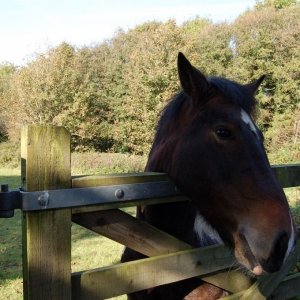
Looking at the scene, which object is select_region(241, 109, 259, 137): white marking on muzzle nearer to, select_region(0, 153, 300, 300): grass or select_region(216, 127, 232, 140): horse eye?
select_region(216, 127, 232, 140): horse eye

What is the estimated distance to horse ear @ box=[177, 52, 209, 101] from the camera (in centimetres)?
212

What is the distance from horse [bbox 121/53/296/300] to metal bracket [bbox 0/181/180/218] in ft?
0.65

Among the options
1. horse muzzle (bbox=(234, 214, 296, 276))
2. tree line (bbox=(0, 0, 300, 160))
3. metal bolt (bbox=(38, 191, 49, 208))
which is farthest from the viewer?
tree line (bbox=(0, 0, 300, 160))

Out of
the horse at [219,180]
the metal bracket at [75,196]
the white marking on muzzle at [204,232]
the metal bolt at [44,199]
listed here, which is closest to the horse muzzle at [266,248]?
the horse at [219,180]

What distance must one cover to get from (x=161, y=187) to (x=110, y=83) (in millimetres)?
31521

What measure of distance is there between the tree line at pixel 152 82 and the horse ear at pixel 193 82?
19532 millimetres

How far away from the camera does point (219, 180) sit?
1.92m

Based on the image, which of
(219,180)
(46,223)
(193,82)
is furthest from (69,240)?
(193,82)

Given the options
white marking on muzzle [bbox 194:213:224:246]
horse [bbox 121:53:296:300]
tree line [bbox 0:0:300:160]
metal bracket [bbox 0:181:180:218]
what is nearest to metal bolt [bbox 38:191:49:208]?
metal bracket [bbox 0:181:180:218]

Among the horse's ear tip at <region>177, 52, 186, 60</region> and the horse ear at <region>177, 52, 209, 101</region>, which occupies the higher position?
the horse's ear tip at <region>177, 52, 186, 60</region>

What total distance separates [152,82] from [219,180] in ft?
67.0

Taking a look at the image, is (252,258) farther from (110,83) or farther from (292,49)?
(110,83)

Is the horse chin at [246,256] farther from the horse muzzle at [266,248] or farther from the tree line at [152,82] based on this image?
the tree line at [152,82]

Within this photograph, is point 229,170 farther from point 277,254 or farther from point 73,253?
point 73,253
